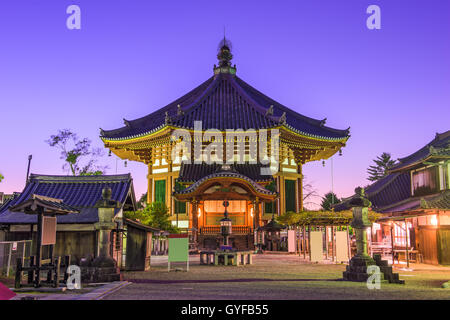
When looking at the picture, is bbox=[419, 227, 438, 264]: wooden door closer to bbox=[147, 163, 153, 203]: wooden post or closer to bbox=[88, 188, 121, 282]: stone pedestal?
bbox=[88, 188, 121, 282]: stone pedestal

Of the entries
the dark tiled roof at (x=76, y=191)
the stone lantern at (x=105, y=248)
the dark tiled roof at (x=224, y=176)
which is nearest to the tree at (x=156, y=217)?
the dark tiled roof at (x=224, y=176)

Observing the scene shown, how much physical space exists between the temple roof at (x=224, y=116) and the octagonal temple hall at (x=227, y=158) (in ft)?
0.30

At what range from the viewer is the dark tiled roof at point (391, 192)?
31.3m

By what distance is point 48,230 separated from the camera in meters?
13.8

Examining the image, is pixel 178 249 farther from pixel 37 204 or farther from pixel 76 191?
pixel 37 204

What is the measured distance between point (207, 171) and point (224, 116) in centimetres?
614

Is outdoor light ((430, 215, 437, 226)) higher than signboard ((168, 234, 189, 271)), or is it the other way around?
outdoor light ((430, 215, 437, 226))

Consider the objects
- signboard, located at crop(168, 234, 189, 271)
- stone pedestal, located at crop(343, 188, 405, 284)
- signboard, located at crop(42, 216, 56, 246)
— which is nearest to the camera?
signboard, located at crop(42, 216, 56, 246)

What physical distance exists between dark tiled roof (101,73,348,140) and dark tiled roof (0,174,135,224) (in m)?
15.4

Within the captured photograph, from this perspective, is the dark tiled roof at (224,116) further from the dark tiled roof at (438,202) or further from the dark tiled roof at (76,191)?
the dark tiled roof at (76,191)

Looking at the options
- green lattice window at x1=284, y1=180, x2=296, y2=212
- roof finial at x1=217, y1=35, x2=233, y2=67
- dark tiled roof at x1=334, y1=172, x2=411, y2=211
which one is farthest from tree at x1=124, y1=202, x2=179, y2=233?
roof finial at x1=217, y1=35, x2=233, y2=67

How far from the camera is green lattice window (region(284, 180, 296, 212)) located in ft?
124

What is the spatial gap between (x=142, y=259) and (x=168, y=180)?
18870mm

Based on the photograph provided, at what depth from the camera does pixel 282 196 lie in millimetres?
37438
